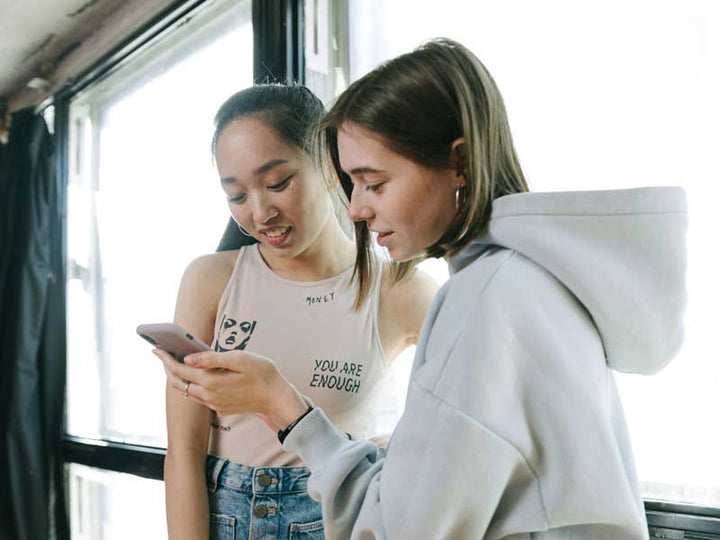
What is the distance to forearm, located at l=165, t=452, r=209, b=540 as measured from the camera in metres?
1.26

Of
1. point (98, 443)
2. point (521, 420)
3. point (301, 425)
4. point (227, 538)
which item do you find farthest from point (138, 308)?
point (521, 420)

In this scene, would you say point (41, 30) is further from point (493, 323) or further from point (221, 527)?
point (493, 323)

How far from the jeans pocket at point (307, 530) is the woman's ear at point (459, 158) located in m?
0.72

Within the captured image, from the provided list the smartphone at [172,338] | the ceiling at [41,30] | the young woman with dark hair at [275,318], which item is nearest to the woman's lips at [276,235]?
the young woman with dark hair at [275,318]

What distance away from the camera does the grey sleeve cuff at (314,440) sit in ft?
2.90

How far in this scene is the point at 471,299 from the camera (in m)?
0.70

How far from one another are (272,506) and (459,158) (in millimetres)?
742

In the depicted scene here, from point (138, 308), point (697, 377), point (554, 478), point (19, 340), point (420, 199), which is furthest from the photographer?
point (19, 340)

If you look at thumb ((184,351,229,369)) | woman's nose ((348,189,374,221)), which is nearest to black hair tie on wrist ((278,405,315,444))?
thumb ((184,351,229,369))

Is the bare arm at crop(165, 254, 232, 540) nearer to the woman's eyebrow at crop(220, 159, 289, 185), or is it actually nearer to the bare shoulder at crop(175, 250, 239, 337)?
the bare shoulder at crop(175, 250, 239, 337)

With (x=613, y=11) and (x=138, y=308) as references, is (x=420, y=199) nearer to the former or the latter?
(x=613, y=11)

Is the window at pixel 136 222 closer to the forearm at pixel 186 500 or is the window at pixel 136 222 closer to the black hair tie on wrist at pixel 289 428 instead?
the forearm at pixel 186 500

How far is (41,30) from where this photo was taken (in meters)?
2.92

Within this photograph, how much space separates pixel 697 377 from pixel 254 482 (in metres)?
0.76
